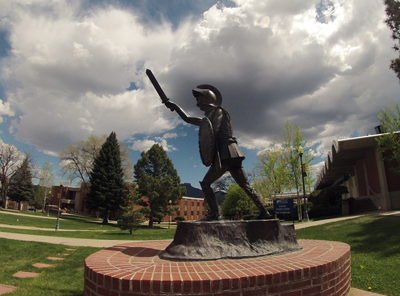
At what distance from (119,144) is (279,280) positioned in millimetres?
39644

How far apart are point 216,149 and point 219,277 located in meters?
2.26

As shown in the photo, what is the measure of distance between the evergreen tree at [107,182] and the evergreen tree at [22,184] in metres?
13.4

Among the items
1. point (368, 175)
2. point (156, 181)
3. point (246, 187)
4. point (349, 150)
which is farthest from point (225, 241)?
point (156, 181)

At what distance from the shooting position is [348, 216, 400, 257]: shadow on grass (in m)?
6.66

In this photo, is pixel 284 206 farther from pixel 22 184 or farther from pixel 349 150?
pixel 22 184

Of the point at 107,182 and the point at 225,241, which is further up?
the point at 107,182

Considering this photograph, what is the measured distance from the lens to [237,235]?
12.5 feet

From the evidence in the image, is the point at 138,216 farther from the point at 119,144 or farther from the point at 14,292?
the point at 119,144

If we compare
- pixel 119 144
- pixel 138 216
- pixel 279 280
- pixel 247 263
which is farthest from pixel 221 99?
pixel 119 144

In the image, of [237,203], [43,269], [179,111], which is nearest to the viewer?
[179,111]

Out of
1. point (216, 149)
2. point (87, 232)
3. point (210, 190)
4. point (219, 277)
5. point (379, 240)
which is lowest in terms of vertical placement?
point (87, 232)

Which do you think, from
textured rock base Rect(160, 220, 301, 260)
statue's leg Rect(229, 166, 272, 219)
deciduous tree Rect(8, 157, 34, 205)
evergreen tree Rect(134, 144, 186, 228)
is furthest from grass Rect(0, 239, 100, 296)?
deciduous tree Rect(8, 157, 34, 205)

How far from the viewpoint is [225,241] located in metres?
3.73

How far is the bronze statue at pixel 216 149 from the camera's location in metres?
4.30
